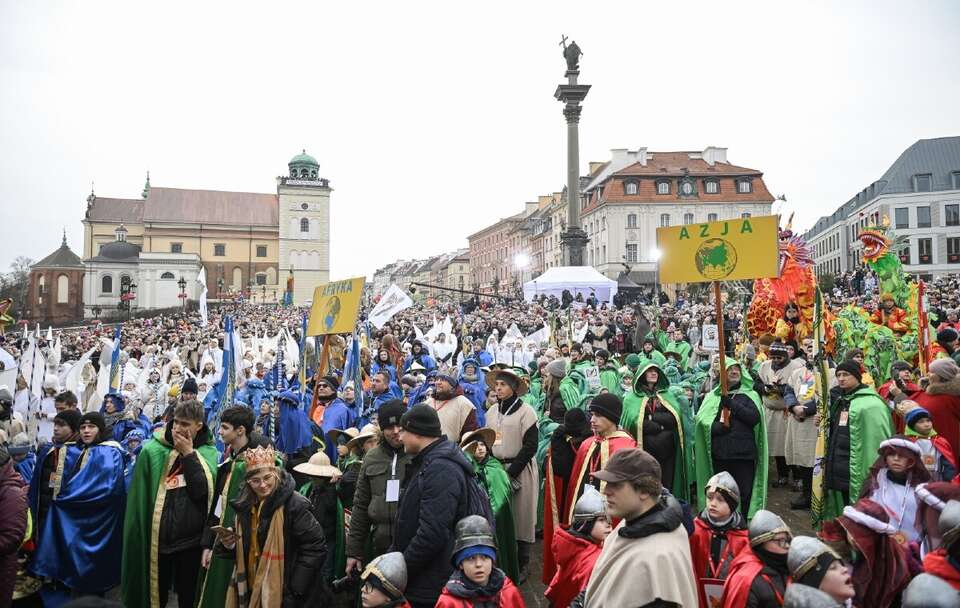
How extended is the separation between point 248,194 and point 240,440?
4069 inches

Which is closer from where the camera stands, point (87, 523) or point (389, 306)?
point (87, 523)

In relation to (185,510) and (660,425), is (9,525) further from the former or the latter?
(660,425)

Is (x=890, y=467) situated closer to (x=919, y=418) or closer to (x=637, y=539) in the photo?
(x=919, y=418)

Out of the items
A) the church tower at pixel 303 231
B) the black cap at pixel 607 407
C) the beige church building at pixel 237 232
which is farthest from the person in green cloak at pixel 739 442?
the church tower at pixel 303 231

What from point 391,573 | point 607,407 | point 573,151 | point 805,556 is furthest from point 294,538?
point 573,151

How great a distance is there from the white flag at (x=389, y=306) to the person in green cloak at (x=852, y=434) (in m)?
7.38

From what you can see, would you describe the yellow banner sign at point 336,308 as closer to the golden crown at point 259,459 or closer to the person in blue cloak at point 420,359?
the golden crown at point 259,459

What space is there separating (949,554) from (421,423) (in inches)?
103

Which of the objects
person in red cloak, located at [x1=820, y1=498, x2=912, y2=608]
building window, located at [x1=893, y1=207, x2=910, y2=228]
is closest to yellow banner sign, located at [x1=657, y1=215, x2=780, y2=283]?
person in red cloak, located at [x1=820, y1=498, x2=912, y2=608]

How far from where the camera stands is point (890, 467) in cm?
410

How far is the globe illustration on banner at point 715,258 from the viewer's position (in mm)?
6383

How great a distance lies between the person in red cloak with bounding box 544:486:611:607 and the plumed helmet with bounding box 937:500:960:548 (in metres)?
1.60

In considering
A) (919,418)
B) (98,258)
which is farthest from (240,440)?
(98,258)

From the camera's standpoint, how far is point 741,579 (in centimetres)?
315
